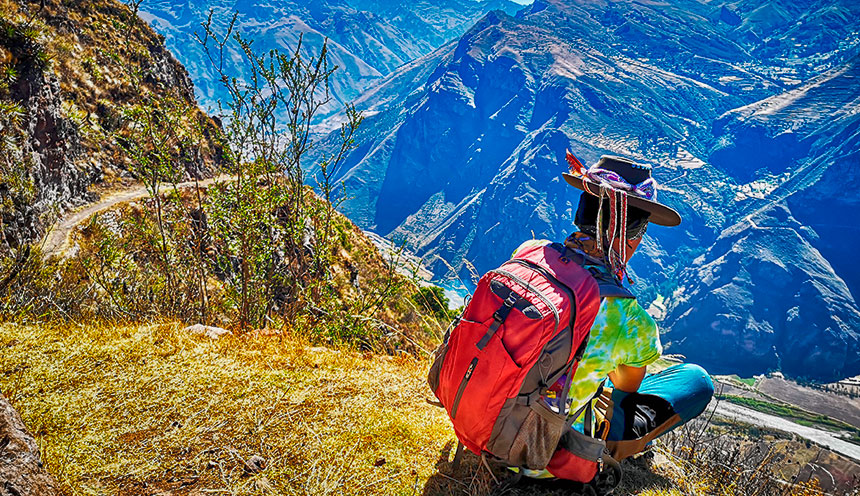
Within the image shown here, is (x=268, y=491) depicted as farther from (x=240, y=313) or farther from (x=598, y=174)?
(x=240, y=313)

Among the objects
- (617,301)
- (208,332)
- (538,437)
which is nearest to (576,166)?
(617,301)

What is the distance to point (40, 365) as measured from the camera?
12.5 ft

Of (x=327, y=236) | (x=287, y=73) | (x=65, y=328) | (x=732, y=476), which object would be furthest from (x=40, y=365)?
(x=732, y=476)

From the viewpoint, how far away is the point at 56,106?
18.0 metres

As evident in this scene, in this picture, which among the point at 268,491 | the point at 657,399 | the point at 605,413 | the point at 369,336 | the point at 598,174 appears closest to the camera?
the point at 268,491

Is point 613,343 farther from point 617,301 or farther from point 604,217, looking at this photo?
Result: point 604,217

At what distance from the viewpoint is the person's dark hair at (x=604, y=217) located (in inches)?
119

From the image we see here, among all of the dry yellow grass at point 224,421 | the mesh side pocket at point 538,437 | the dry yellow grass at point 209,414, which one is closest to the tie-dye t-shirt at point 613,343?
the mesh side pocket at point 538,437

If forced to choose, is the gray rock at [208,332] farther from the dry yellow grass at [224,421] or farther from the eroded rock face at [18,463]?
the eroded rock face at [18,463]

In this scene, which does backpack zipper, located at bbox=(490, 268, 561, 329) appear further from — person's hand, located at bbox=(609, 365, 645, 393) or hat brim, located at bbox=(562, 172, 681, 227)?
person's hand, located at bbox=(609, 365, 645, 393)

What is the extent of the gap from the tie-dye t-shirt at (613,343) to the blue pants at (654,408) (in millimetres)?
625

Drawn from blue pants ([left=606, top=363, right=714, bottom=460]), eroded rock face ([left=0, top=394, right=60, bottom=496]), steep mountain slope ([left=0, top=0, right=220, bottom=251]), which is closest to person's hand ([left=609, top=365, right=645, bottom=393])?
blue pants ([left=606, top=363, right=714, bottom=460])

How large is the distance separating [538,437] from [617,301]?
37.9 inches

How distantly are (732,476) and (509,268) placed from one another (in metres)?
3.25
